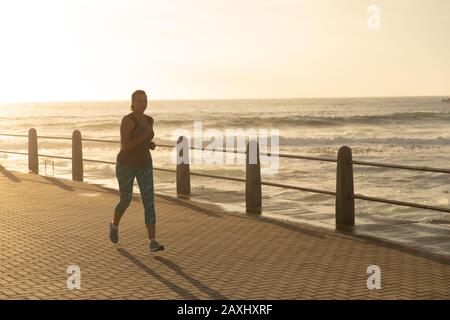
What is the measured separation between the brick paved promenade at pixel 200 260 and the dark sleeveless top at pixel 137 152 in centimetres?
117

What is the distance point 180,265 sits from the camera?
28.2 feet

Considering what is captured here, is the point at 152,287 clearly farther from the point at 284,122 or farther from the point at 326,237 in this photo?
the point at 284,122

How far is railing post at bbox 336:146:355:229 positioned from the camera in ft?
37.2

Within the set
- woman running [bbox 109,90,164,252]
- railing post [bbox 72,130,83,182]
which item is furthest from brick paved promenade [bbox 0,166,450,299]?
railing post [bbox 72,130,83,182]

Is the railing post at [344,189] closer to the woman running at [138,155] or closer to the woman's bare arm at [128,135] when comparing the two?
the woman running at [138,155]

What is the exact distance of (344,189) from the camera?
1140cm

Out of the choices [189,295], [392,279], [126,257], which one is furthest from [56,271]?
[392,279]

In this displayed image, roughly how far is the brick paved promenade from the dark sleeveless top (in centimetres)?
117

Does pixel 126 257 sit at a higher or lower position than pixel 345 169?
lower

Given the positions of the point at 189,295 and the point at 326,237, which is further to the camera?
the point at 326,237

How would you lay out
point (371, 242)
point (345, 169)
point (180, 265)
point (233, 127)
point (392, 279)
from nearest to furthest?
point (392, 279), point (180, 265), point (371, 242), point (345, 169), point (233, 127)
